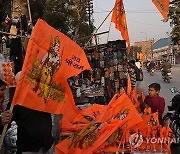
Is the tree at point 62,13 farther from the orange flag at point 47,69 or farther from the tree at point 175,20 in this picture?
the orange flag at point 47,69

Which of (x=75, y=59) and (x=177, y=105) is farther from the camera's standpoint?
(x=177, y=105)

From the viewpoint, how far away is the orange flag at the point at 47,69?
2.82 metres

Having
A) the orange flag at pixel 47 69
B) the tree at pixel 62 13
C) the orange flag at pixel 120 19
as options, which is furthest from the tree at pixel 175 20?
the orange flag at pixel 47 69

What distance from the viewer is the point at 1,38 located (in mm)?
6684

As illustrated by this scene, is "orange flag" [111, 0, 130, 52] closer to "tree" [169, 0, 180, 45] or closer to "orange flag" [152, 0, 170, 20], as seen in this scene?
"orange flag" [152, 0, 170, 20]

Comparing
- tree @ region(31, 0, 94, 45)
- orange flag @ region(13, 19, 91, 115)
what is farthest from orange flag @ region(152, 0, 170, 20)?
tree @ region(31, 0, 94, 45)

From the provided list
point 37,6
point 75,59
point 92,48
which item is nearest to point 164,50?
point 37,6

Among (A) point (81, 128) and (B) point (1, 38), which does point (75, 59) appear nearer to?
(A) point (81, 128)

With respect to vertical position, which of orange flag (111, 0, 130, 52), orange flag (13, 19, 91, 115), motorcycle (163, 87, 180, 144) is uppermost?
orange flag (111, 0, 130, 52)

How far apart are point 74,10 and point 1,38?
16.9 meters

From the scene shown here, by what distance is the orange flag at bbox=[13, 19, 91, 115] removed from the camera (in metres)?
2.82

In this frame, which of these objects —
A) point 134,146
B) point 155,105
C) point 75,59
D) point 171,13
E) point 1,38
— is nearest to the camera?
point 75,59

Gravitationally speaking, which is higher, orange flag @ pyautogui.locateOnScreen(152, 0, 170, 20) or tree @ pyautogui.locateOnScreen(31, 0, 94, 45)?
tree @ pyautogui.locateOnScreen(31, 0, 94, 45)

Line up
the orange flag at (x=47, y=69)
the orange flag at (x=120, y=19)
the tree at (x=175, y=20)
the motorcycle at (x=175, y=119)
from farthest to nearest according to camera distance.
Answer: the tree at (x=175, y=20) < the orange flag at (x=120, y=19) < the motorcycle at (x=175, y=119) < the orange flag at (x=47, y=69)
